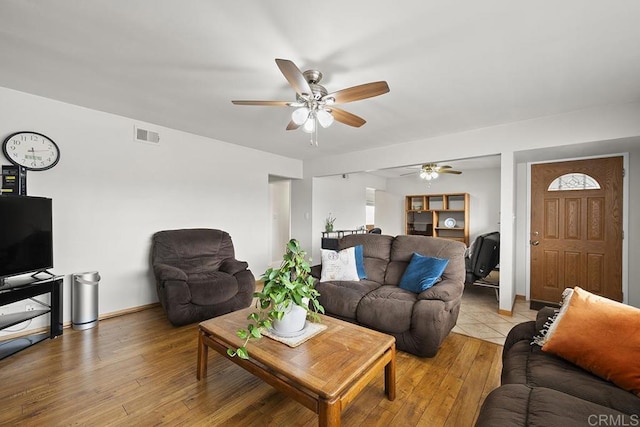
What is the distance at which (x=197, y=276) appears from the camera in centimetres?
326

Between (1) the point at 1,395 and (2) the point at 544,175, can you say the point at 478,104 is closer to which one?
(2) the point at 544,175

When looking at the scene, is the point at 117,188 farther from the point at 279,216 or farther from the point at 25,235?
the point at 279,216

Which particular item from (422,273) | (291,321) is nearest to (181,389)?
(291,321)

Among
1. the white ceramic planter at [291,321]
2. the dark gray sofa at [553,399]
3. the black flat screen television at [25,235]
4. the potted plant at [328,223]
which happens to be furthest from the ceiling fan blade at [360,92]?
the potted plant at [328,223]

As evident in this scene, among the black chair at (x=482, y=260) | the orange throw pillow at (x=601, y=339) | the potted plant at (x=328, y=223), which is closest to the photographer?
the orange throw pillow at (x=601, y=339)

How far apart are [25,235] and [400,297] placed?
11.4ft

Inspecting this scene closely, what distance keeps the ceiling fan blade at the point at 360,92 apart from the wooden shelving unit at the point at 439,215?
199 inches

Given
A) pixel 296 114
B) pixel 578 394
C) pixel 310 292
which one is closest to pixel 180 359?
pixel 310 292

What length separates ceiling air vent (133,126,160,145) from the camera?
3.38 metres

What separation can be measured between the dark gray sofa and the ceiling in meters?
1.94

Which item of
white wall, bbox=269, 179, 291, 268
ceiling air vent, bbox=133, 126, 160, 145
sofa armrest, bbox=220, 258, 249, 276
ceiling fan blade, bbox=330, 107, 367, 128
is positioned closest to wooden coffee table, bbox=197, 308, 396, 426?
sofa armrest, bbox=220, 258, 249, 276

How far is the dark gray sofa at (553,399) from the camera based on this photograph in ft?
3.21

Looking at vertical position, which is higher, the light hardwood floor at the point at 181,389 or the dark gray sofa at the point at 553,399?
the dark gray sofa at the point at 553,399
